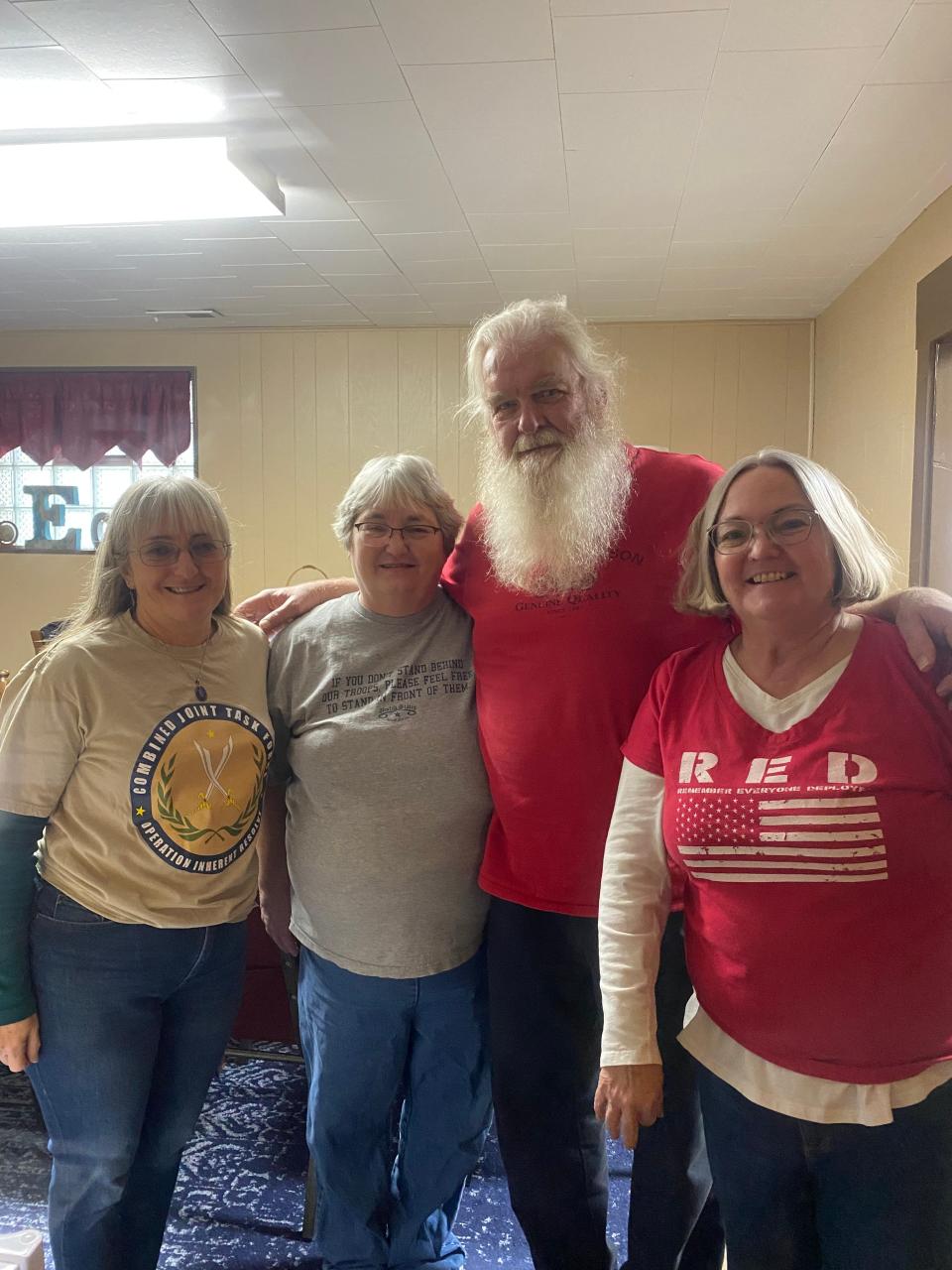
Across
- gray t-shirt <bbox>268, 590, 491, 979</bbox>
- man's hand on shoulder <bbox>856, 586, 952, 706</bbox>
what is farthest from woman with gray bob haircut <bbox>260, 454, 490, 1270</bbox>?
man's hand on shoulder <bbox>856, 586, 952, 706</bbox>

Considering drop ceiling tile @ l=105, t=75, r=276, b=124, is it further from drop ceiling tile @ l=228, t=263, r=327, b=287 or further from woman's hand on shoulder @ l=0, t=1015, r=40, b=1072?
woman's hand on shoulder @ l=0, t=1015, r=40, b=1072

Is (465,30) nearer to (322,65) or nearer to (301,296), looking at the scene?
(322,65)

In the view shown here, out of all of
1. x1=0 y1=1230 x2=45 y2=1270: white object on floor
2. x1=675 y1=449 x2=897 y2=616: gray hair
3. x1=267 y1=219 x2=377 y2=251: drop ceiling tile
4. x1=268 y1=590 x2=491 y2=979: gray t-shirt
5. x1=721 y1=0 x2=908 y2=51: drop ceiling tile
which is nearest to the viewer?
x1=675 y1=449 x2=897 y2=616: gray hair

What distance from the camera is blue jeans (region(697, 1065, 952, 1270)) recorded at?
848mm

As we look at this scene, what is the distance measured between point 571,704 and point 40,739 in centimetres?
70

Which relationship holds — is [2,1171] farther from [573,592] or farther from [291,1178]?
[573,592]

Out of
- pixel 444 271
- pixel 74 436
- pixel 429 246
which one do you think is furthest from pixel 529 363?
pixel 74 436

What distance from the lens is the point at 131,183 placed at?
246 centimetres

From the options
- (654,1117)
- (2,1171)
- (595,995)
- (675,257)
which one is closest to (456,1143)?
(595,995)

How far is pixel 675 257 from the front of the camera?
324 cm

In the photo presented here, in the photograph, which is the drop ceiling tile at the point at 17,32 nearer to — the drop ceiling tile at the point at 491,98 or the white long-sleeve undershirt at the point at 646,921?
the drop ceiling tile at the point at 491,98

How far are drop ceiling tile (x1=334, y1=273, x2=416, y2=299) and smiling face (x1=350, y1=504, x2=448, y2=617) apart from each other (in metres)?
2.49

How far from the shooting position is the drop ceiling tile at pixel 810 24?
1658 mm

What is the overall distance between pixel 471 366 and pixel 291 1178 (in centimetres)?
156
